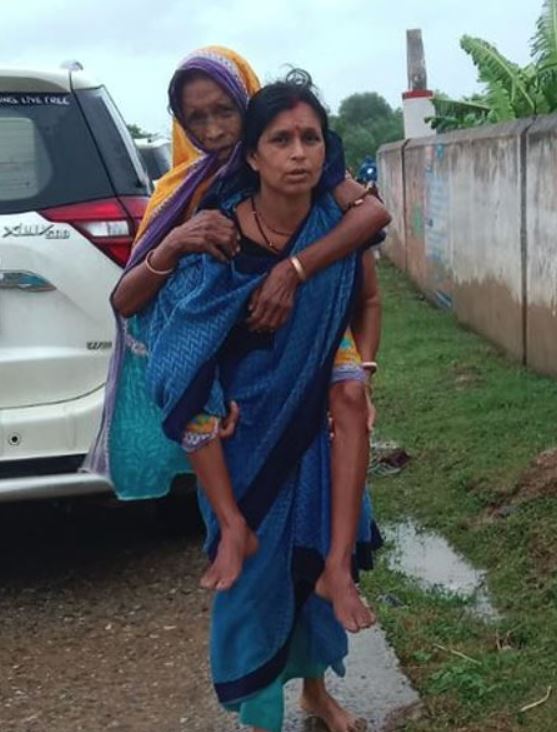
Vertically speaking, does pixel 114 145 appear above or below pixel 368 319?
above

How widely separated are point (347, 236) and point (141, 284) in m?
0.50

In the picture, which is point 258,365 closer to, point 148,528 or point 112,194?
point 112,194

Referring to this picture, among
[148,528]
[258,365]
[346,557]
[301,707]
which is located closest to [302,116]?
[258,365]

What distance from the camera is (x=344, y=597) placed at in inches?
128

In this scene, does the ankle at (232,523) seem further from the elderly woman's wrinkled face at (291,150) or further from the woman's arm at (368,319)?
the elderly woman's wrinkled face at (291,150)

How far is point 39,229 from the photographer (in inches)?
190

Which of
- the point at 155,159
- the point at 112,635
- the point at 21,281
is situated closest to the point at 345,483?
the point at 112,635

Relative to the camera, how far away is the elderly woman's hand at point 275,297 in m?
3.17

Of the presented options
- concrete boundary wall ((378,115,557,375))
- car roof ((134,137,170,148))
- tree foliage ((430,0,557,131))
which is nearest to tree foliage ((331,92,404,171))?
tree foliage ((430,0,557,131))

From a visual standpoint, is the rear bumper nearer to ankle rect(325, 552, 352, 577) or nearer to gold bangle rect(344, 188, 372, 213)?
ankle rect(325, 552, 352, 577)

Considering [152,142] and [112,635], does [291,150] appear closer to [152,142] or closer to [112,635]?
[112,635]

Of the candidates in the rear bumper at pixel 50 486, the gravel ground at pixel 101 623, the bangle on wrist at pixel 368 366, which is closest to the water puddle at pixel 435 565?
the gravel ground at pixel 101 623

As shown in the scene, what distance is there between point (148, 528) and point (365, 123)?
97.9 feet

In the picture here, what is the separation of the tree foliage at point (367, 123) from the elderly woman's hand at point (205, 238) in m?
24.5
